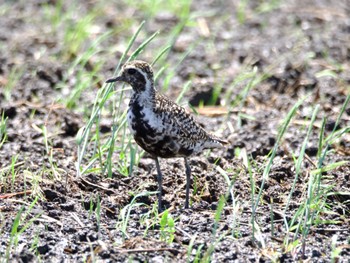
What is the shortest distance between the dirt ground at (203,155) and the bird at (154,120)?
14.4 inches

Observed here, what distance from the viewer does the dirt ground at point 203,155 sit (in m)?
5.92

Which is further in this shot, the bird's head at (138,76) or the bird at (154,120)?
the bird's head at (138,76)

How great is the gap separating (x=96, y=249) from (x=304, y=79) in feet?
15.3

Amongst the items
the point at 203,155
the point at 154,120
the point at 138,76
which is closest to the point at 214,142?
the point at 203,155

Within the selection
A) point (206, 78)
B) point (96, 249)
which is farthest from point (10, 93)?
point (96, 249)

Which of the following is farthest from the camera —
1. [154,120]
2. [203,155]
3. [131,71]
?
[203,155]

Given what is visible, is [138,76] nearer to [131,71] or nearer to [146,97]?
[131,71]

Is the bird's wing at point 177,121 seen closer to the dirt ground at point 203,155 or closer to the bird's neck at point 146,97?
the bird's neck at point 146,97

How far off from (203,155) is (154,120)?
140 centimetres

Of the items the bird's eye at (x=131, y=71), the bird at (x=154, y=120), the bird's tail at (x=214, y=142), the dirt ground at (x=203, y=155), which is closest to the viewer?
the dirt ground at (x=203, y=155)

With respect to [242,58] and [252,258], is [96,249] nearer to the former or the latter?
[252,258]

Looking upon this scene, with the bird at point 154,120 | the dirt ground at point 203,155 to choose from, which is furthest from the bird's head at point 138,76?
the dirt ground at point 203,155

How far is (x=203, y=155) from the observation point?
7969 mm

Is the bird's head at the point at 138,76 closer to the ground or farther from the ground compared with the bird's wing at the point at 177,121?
farther from the ground
